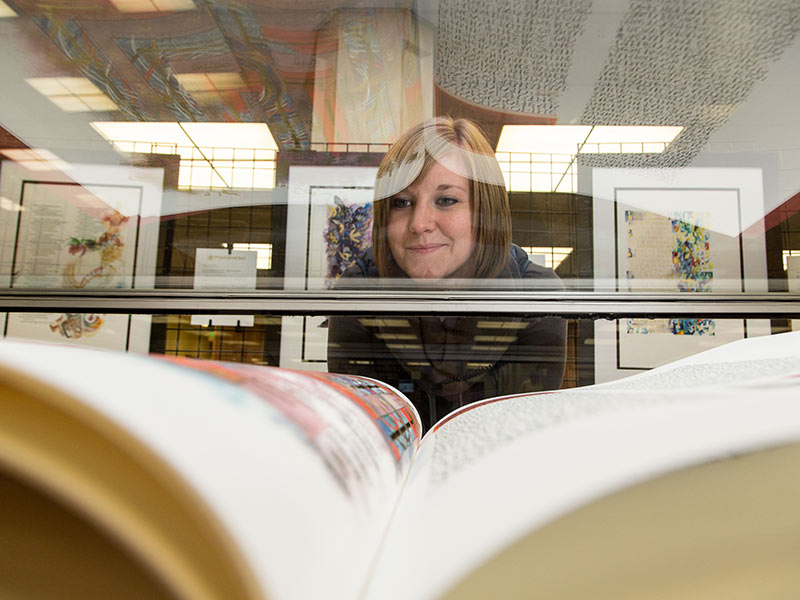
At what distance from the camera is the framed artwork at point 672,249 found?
0.52m

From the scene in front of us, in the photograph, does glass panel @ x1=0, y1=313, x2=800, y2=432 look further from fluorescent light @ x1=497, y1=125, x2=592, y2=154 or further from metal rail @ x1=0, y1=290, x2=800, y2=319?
fluorescent light @ x1=497, y1=125, x2=592, y2=154

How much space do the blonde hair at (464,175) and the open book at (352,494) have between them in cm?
45

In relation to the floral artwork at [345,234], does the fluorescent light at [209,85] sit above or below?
above

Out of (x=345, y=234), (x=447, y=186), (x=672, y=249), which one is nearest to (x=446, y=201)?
(x=447, y=186)

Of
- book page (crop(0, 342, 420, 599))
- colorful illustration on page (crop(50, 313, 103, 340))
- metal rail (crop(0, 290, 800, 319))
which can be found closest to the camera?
book page (crop(0, 342, 420, 599))

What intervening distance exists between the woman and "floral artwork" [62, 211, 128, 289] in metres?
0.29

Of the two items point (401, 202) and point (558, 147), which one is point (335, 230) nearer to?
point (401, 202)

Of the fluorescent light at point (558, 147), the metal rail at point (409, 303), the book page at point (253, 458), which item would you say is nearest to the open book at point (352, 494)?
the book page at point (253, 458)

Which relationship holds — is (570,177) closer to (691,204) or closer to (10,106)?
(691,204)

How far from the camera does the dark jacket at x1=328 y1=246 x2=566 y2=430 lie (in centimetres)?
52

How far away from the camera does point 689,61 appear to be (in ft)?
1.77

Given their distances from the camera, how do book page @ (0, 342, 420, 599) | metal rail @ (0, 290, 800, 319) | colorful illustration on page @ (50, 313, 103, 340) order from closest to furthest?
1. book page @ (0, 342, 420, 599)
2. metal rail @ (0, 290, 800, 319)
3. colorful illustration on page @ (50, 313, 103, 340)

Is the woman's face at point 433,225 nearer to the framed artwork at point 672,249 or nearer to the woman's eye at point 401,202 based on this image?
the woman's eye at point 401,202

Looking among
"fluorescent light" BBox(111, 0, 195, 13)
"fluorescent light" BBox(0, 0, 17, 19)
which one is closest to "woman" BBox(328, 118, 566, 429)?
"fluorescent light" BBox(111, 0, 195, 13)
